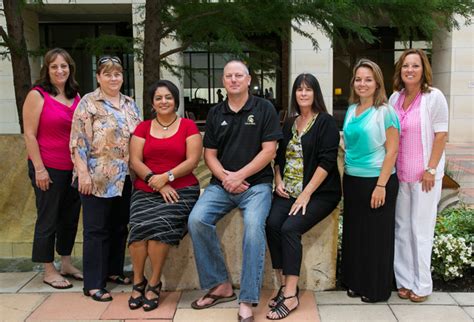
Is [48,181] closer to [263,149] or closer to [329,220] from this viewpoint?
[263,149]

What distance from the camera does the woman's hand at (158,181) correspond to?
161 inches


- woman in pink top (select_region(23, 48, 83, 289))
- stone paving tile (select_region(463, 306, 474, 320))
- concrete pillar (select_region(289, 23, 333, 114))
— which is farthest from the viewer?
concrete pillar (select_region(289, 23, 333, 114))

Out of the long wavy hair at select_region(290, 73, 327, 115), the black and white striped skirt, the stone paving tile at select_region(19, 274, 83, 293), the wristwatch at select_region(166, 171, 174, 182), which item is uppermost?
the long wavy hair at select_region(290, 73, 327, 115)

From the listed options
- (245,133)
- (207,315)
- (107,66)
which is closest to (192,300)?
(207,315)

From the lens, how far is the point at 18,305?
166 inches

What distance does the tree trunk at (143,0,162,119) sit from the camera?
21.1ft

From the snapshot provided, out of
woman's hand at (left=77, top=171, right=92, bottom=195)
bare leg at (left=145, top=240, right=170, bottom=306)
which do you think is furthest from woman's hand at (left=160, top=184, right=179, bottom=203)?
woman's hand at (left=77, top=171, right=92, bottom=195)

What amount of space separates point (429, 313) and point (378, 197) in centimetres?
104

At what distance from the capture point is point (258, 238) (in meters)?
3.89

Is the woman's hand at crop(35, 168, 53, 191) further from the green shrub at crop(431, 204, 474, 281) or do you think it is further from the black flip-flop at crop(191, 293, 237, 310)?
the green shrub at crop(431, 204, 474, 281)

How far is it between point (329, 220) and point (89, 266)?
86.6 inches

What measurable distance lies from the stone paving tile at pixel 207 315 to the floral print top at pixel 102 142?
116 centimetres

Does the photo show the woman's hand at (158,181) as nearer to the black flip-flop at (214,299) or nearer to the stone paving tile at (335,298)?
the black flip-flop at (214,299)

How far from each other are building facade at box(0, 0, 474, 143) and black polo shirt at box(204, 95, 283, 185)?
32.6 ft
